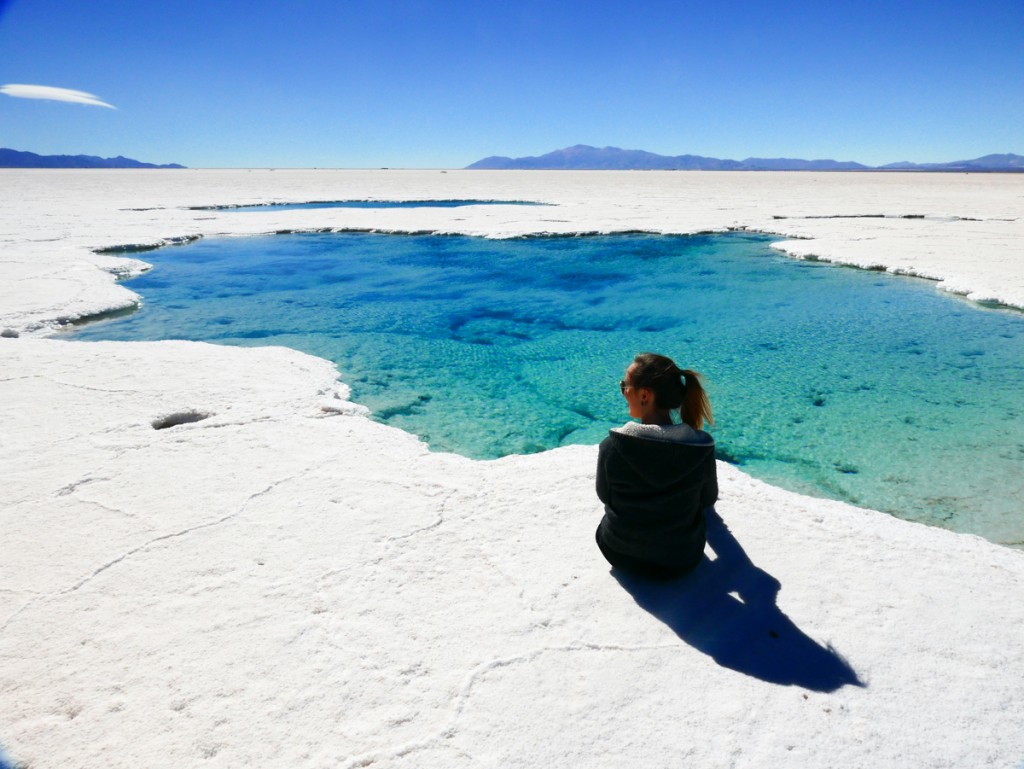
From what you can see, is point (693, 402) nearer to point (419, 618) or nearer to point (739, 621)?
point (739, 621)

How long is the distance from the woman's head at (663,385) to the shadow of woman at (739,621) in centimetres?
67

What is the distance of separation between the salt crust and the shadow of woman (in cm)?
1

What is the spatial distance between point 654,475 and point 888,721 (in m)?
0.98

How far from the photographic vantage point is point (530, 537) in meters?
2.71

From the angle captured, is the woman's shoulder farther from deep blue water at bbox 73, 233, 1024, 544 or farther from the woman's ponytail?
deep blue water at bbox 73, 233, 1024, 544

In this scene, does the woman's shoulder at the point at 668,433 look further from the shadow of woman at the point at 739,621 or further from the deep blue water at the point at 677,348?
the deep blue water at the point at 677,348

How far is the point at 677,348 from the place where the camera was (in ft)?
23.1

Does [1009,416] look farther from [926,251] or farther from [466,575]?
[926,251]

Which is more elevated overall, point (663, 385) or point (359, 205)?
point (359, 205)

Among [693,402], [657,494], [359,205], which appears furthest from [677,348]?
[359,205]

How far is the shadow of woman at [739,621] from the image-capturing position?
195 cm

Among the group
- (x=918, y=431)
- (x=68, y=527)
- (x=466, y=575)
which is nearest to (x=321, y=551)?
(x=466, y=575)

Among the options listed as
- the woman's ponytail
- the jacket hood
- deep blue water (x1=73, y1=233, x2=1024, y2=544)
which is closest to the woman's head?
the woman's ponytail

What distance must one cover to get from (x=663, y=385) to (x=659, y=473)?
321mm
